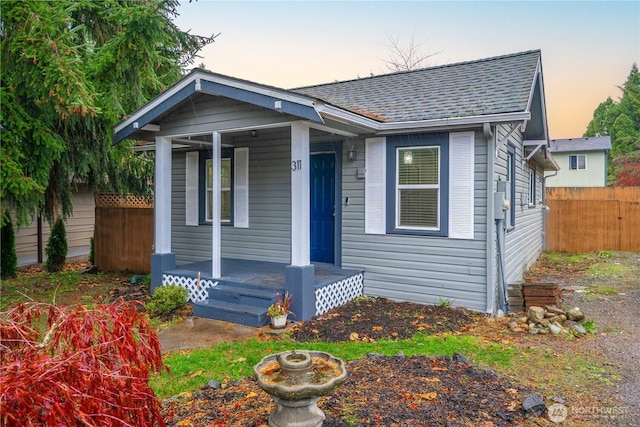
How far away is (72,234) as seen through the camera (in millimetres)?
12828

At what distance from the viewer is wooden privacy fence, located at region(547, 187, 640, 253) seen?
13281mm

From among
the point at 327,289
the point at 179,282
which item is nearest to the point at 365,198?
the point at 327,289

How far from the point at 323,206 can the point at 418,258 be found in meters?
2.07

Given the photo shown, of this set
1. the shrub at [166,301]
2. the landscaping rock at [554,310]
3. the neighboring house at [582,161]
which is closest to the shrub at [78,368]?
the shrub at [166,301]

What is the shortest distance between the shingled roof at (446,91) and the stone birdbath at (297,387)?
151 inches

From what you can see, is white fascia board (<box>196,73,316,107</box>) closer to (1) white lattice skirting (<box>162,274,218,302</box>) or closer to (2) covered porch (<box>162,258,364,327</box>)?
(2) covered porch (<box>162,258,364,327</box>)

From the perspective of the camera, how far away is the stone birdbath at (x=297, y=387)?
102 inches

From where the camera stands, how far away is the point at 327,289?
247 inches

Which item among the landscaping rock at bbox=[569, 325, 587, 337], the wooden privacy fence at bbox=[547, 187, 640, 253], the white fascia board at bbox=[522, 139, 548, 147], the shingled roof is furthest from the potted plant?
the wooden privacy fence at bbox=[547, 187, 640, 253]

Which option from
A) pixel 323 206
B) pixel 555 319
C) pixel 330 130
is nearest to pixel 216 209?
pixel 323 206

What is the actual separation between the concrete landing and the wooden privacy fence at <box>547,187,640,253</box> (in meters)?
12.4

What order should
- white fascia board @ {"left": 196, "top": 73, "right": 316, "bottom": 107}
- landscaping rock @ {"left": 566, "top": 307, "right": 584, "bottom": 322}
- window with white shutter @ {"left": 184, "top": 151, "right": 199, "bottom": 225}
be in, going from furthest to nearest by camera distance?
window with white shutter @ {"left": 184, "top": 151, "right": 199, "bottom": 225} → landscaping rock @ {"left": 566, "top": 307, "right": 584, "bottom": 322} → white fascia board @ {"left": 196, "top": 73, "right": 316, "bottom": 107}

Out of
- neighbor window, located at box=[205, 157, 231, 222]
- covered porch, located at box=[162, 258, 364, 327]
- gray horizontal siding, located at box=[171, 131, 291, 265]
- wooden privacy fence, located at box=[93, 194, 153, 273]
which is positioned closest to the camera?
covered porch, located at box=[162, 258, 364, 327]

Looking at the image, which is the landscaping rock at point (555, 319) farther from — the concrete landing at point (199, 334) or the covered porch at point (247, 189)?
the concrete landing at point (199, 334)
